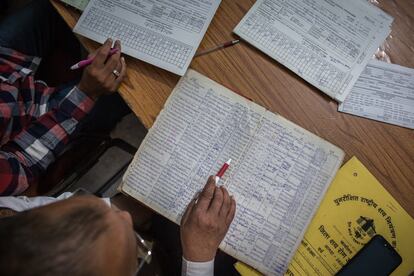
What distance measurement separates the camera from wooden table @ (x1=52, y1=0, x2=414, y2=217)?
0.86 metres

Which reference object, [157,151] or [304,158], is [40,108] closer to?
[157,151]

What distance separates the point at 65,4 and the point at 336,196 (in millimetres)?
867

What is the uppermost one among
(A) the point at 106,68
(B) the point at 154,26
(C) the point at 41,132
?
(B) the point at 154,26

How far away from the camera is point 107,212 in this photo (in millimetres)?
595

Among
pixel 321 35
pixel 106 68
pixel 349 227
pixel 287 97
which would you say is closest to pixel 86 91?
pixel 106 68

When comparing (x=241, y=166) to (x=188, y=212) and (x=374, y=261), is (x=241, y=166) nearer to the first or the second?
(x=188, y=212)

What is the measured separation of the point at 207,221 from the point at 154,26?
0.52 m

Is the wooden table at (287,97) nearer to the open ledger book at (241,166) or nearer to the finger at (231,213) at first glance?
the open ledger book at (241,166)

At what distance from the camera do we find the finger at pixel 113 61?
0.86m

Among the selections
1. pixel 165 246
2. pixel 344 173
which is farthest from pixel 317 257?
pixel 165 246

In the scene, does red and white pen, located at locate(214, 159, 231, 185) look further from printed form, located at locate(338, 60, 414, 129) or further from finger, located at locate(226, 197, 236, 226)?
printed form, located at locate(338, 60, 414, 129)

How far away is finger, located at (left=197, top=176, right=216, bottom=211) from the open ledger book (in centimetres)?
3

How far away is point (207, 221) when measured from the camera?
0.81 meters

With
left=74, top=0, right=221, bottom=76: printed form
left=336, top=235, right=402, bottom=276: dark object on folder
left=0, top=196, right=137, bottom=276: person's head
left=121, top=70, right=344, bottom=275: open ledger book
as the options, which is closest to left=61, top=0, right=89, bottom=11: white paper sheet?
left=74, top=0, right=221, bottom=76: printed form
